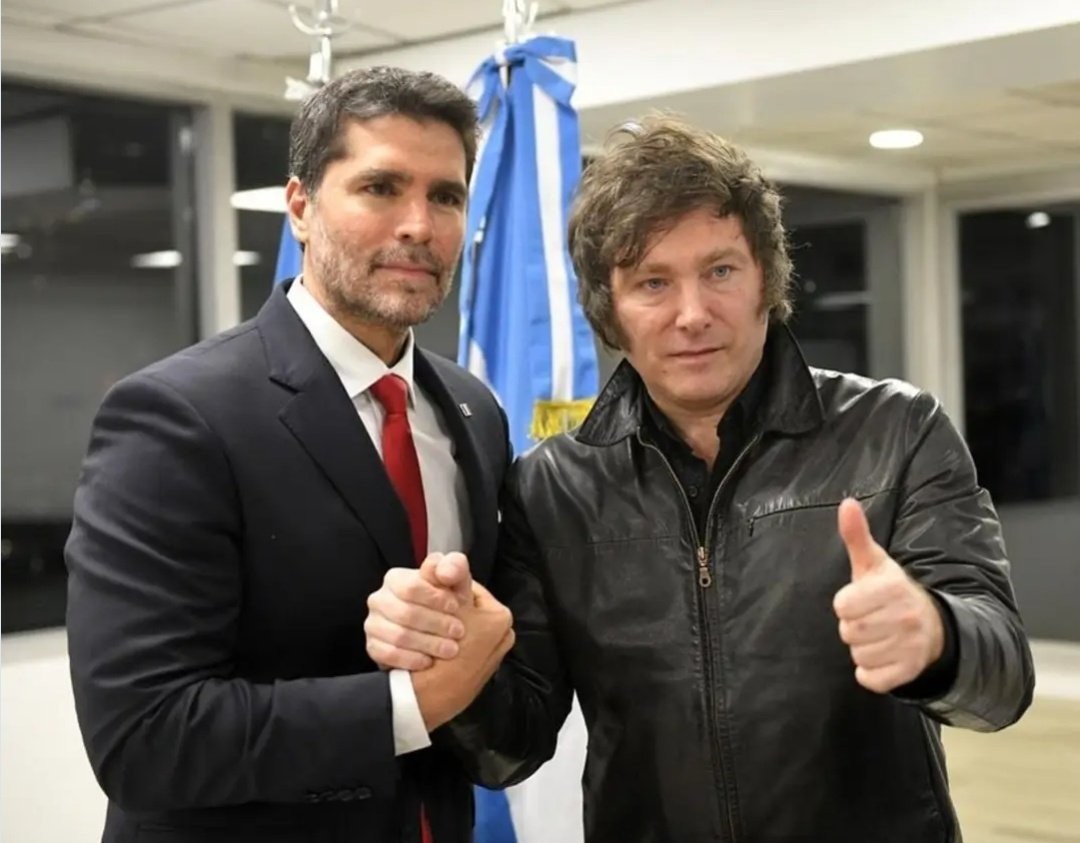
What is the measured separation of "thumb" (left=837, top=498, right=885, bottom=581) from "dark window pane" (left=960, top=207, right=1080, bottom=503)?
612 cm

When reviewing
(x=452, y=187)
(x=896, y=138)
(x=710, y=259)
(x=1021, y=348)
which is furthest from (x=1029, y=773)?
(x=452, y=187)

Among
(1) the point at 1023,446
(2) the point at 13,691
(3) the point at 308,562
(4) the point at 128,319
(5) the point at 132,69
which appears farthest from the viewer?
(1) the point at 1023,446

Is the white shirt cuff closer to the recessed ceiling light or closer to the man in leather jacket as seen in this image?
the man in leather jacket

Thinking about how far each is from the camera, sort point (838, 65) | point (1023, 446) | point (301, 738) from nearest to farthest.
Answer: point (301, 738)
point (838, 65)
point (1023, 446)

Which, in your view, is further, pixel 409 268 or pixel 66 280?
pixel 66 280

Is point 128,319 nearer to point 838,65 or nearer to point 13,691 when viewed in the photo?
point 13,691

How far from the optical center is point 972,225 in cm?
702

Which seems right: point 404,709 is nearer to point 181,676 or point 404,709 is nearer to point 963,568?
point 181,676

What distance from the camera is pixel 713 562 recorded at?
1.48 m

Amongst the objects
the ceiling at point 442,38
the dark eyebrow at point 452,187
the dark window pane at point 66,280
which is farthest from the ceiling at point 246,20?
the dark eyebrow at point 452,187

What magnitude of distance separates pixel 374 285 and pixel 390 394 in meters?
0.14

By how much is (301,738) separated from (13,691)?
2.58 metres

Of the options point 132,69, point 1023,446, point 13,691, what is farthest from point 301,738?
point 1023,446

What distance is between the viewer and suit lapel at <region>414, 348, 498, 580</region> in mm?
1648
